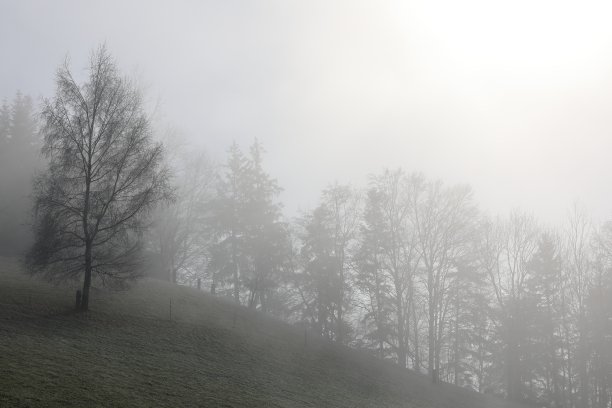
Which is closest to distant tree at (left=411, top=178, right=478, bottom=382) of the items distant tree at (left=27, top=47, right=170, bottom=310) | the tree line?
the tree line

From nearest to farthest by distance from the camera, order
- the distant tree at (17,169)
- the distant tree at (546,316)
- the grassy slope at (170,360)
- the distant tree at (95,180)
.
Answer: the grassy slope at (170,360), the distant tree at (95,180), the distant tree at (17,169), the distant tree at (546,316)

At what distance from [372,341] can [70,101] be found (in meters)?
29.7

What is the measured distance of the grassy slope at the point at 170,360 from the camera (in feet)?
43.5

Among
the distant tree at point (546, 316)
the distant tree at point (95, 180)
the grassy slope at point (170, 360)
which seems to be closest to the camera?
the grassy slope at point (170, 360)

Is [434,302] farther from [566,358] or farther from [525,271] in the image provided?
[566,358]

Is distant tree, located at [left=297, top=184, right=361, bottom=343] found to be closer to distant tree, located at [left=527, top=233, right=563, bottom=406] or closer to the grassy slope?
the grassy slope

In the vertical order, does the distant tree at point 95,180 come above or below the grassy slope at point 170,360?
above

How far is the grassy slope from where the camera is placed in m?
13.3

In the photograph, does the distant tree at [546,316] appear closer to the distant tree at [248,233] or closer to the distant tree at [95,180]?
the distant tree at [248,233]

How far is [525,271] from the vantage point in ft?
134

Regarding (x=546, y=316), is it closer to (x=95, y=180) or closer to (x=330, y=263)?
(x=330, y=263)

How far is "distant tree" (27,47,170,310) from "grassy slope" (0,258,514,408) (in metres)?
2.28

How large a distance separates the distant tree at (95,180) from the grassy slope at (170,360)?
2284 mm

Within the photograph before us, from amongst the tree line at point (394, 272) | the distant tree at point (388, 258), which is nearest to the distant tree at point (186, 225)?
the tree line at point (394, 272)
